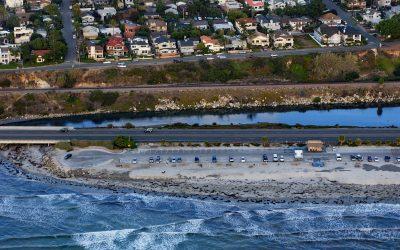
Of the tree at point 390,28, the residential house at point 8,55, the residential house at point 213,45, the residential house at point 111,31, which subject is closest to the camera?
the residential house at point 8,55

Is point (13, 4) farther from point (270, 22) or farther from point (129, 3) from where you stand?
point (270, 22)

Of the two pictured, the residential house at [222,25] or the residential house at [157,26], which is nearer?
the residential house at [222,25]

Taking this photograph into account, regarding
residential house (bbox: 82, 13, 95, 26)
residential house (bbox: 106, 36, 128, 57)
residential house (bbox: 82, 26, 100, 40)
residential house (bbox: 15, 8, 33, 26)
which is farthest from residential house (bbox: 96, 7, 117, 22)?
residential house (bbox: 106, 36, 128, 57)

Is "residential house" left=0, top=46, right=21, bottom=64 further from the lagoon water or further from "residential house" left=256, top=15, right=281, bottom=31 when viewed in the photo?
"residential house" left=256, top=15, right=281, bottom=31

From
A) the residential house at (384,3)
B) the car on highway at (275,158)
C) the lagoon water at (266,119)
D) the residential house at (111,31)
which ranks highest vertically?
the residential house at (111,31)

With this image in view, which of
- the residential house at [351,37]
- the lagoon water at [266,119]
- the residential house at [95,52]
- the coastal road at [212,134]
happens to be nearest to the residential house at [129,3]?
the residential house at [95,52]

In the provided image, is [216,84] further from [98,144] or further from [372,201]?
[372,201]

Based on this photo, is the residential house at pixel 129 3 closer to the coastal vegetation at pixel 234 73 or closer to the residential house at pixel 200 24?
the residential house at pixel 200 24

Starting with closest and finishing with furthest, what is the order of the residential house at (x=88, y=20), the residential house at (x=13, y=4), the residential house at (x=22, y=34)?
the residential house at (x=22, y=34), the residential house at (x=88, y=20), the residential house at (x=13, y=4)
